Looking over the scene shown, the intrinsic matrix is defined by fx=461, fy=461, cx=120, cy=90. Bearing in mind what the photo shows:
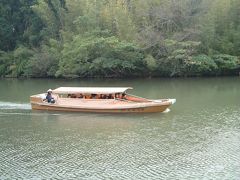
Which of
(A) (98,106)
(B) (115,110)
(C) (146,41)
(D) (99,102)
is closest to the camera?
(B) (115,110)

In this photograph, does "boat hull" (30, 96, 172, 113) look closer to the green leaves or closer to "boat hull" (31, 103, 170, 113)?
"boat hull" (31, 103, 170, 113)

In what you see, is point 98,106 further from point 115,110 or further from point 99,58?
point 99,58

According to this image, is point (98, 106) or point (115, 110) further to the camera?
point (98, 106)

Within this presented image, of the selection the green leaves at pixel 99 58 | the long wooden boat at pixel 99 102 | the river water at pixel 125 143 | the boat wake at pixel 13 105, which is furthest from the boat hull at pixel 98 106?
the green leaves at pixel 99 58

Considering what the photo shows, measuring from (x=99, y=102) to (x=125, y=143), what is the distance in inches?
269

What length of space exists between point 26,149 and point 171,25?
26.3 metres

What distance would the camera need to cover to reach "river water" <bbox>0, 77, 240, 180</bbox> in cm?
1545

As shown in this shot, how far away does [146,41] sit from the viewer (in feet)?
135

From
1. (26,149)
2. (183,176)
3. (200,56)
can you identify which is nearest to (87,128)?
(26,149)

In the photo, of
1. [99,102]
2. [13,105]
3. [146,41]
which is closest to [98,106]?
[99,102]

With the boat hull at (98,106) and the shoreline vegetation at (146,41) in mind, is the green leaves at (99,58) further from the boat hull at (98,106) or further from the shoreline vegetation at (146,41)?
the boat hull at (98,106)

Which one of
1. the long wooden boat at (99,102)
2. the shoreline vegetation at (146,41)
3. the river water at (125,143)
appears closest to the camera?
the river water at (125,143)

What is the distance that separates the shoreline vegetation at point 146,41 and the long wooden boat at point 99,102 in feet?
49.3

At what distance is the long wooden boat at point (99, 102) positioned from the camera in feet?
80.1
